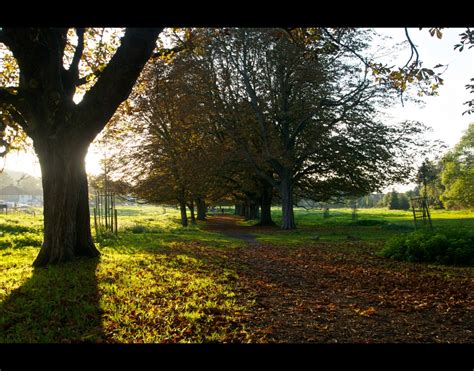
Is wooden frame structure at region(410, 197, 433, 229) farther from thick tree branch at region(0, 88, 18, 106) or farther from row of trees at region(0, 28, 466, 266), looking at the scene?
A: thick tree branch at region(0, 88, 18, 106)

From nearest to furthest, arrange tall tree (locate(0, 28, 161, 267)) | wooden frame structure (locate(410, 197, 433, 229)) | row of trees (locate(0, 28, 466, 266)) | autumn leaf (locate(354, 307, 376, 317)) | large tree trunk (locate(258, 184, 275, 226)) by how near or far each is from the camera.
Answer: autumn leaf (locate(354, 307, 376, 317)) → tall tree (locate(0, 28, 161, 267)) → wooden frame structure (locate(410, 197, 433, 229)) → row of trees (locate(0, 28, 466, 266)) → large tree trunk (locate(258, 184, 275, 226))

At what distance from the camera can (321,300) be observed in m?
6.52

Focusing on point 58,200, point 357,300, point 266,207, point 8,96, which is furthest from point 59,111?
point 266,207

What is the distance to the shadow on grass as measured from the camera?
4.44 metres

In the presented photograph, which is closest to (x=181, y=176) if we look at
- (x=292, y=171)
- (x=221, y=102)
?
(x=221, y=102)

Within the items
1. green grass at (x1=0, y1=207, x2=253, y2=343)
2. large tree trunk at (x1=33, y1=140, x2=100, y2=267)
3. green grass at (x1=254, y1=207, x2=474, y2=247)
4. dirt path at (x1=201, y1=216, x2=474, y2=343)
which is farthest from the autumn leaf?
green grass at (x1=254, y1=207, x2=474, y2=247)

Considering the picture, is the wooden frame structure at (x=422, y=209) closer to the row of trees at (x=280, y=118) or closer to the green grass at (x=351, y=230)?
the green grass at (x=351, y=230)

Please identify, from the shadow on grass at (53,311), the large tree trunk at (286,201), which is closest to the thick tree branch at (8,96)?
the shadow on grass at (53,311)

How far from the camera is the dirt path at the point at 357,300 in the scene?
473 centimetres

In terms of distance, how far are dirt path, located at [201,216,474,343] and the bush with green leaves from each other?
2.75 feet

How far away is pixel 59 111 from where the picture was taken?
9.18 m

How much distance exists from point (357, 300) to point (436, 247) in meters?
5.97

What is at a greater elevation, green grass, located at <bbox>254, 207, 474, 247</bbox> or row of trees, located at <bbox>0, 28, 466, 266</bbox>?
row of trees, located at <bbox>0, 28, 466, 266</bbox>
